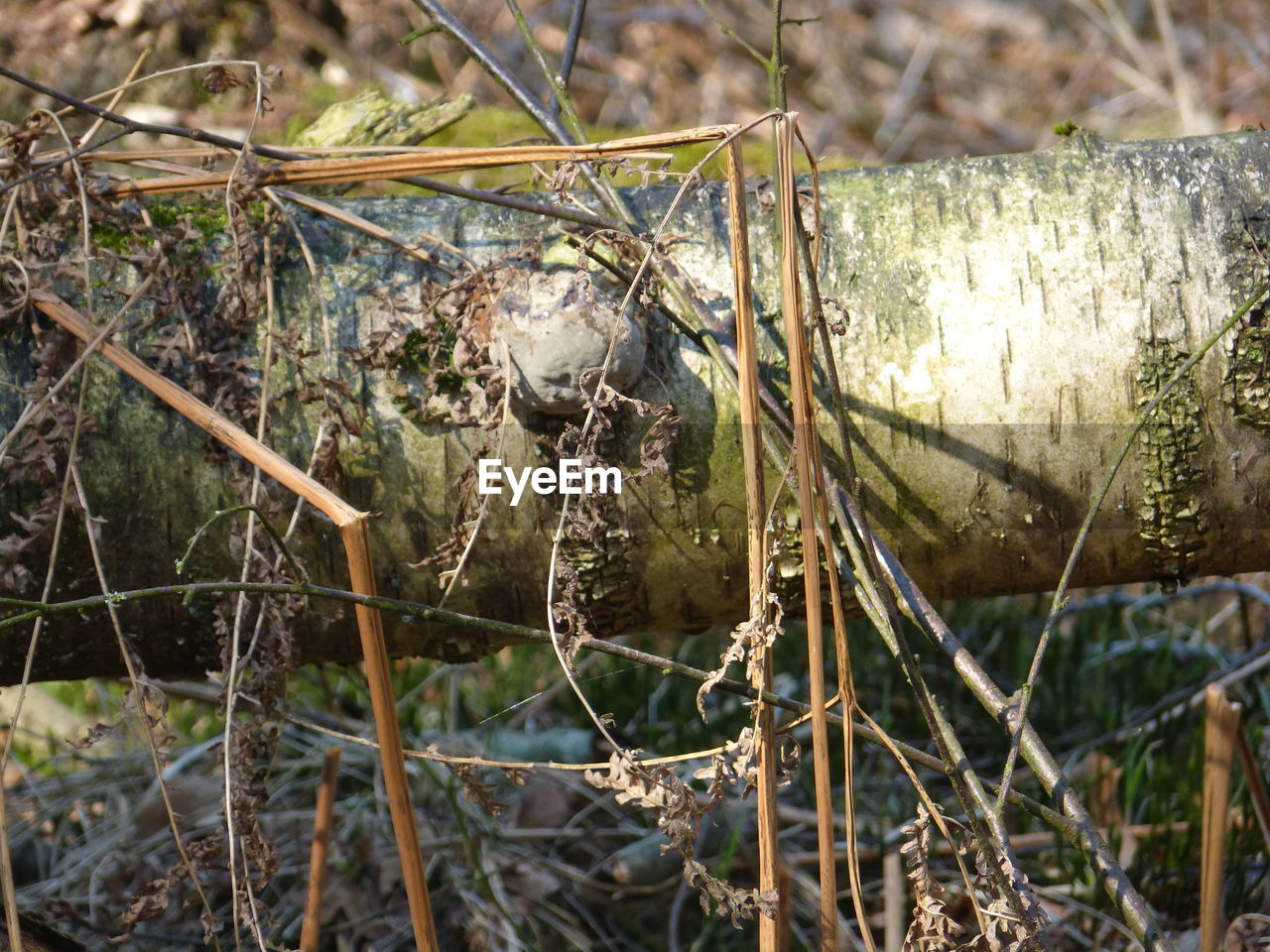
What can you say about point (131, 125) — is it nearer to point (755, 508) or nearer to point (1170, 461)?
point (755, 508)

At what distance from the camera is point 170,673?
154 centimetres

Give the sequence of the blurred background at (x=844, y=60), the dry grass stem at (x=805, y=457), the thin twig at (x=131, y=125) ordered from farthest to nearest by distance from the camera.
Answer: the blurred background at (x=844, y=60)
the thin twig at (x=131, y=125)
the dry grass stem at (x=805, y=457)

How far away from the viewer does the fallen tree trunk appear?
4.48ft

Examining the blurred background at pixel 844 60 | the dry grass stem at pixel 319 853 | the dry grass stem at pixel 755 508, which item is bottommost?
the dry grass stem at pixel 319 853

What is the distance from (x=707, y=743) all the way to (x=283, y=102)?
3.32 m

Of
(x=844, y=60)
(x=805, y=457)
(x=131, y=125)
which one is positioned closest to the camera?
(x=805, y=457)

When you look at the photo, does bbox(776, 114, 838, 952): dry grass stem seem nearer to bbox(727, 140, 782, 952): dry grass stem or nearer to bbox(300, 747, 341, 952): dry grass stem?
bbox(727, 140, 782, 952): dry grass stem

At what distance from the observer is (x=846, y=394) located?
4.56 feet

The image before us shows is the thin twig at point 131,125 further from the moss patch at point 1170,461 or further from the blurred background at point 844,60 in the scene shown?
the blurred background at point 844,60

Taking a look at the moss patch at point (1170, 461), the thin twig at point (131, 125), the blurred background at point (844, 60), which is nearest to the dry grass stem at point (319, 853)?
the thin twig at point (131, 125)

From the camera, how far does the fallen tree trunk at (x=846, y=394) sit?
4.48ft

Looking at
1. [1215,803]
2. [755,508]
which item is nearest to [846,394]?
[755,508]

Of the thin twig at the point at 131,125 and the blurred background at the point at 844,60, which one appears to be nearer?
the thin twig at the point at 131,125

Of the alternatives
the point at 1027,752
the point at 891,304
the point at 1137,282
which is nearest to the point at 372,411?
the point at 891,304
